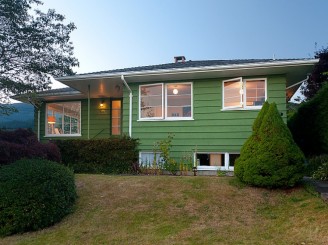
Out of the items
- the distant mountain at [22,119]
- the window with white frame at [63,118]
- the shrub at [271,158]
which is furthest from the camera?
the distant mountain at [22,119]

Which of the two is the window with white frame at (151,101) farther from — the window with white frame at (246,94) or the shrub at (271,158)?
the shrub at (271,158)

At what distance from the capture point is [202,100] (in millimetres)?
12531

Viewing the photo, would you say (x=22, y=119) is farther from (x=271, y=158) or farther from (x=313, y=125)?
(x=271, y=158)

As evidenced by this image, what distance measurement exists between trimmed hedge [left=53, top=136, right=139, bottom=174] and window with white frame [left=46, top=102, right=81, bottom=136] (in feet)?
17.6

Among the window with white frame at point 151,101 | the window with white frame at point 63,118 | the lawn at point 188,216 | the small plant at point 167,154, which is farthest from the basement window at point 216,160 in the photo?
the window with white frame at point 63,118

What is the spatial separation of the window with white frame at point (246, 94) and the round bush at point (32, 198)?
265 inches

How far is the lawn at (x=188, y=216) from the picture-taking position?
576cm

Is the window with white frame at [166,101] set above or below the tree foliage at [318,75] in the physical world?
below

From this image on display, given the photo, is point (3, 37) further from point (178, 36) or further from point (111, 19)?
point (178, 36)

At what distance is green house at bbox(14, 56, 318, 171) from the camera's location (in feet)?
38.7

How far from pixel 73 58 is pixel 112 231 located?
42.0ft

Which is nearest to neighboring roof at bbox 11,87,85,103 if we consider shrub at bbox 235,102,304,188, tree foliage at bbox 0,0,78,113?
tree foliage at bbox 0,0,78,113

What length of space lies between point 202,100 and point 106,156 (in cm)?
384

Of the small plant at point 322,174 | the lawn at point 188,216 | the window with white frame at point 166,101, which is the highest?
the window with white frame at point 166,101
